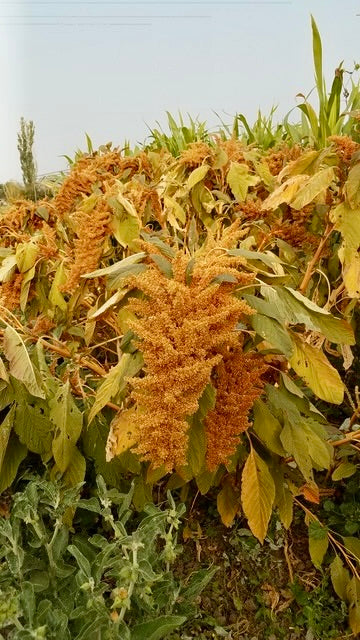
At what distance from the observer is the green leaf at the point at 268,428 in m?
1.17

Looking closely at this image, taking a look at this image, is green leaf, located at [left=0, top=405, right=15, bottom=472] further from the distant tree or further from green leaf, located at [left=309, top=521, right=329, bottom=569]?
the distant tree

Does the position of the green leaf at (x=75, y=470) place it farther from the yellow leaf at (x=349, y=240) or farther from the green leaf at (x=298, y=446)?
the yellow leaf at (x=349, y=240)

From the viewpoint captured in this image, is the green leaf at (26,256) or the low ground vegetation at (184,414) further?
the green leaf at (26,256)

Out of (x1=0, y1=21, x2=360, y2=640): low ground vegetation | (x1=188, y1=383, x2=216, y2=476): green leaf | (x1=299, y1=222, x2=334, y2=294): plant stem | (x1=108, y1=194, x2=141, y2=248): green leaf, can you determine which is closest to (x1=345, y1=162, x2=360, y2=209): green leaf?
(x1=0, y1=21, x2=360, y2=640): low ground vegetation

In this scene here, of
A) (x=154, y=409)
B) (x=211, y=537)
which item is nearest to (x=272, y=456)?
(x=211, y=537)

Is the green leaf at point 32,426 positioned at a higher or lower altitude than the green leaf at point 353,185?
lower

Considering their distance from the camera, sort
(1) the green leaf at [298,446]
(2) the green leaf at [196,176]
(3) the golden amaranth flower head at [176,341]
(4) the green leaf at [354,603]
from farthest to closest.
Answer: (2) the green leaf at [196,176] < (4) the green leaf at [354,603] < (1) the green leaf at [298,446] < (3) the golden amaranth flower head at [176,341]

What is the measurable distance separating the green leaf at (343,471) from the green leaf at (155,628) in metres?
0.58

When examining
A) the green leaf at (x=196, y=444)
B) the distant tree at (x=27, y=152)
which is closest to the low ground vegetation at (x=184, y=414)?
the green leaf at (x=196, y=444)

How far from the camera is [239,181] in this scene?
1594mm

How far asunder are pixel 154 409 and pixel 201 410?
3.7 inches

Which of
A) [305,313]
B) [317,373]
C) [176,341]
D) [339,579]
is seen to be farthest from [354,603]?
[176,341]

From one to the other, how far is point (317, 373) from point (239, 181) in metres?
0.67

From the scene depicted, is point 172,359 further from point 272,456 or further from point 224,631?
point 224,631
